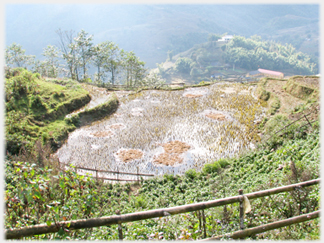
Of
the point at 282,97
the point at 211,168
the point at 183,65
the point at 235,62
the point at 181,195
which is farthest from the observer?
the point at 183,65

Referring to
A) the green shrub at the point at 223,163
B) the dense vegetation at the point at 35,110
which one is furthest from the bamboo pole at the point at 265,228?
the dense vegetation at the point at 35,110

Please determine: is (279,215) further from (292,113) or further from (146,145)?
(292,113)

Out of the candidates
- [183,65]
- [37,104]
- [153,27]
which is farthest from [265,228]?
[153,27]

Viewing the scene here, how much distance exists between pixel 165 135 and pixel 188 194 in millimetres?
5714

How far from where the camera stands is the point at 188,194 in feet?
26.5

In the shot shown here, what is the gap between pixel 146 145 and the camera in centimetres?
1245

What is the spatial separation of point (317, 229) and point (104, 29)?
201 m

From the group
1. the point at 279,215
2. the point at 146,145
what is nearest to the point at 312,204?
the point at 279,215

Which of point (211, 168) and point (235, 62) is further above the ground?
point (235, 62)

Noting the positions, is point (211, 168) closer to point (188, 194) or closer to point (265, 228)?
point (188, 194)

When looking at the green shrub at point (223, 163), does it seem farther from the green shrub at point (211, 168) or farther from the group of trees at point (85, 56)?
the group of trees at point (85, 56)

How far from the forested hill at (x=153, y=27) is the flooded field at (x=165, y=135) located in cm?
12038

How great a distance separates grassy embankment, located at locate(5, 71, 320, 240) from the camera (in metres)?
3.66

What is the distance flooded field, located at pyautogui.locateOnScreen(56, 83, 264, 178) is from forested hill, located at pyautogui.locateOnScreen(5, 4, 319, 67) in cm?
12038
